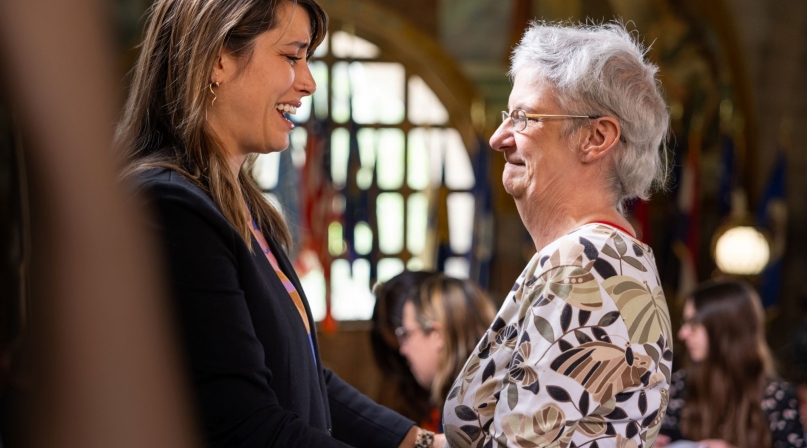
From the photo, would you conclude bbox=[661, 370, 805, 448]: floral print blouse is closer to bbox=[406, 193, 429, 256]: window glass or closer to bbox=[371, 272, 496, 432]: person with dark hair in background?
bbox=[371, 272, 496, 432]: person with dark hair in background

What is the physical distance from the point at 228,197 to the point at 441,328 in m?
2.39

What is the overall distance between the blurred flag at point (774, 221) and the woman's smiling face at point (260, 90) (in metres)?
11.7

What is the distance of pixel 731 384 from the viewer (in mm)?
5039

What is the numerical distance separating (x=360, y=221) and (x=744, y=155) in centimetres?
557

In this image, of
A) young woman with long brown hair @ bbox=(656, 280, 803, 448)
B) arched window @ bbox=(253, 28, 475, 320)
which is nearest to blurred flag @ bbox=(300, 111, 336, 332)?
arched window @ bbox=(253, 28, 475, 320)

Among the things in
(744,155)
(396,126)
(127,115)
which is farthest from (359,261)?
(127,115)

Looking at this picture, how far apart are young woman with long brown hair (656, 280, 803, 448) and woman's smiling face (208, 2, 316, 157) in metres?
3.64

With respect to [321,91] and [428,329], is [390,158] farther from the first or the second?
[428,329]

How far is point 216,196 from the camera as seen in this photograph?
184cm

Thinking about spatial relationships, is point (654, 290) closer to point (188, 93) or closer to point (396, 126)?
point (188, 93)

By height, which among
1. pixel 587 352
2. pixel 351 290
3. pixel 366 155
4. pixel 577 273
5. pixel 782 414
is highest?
pixel 366 155

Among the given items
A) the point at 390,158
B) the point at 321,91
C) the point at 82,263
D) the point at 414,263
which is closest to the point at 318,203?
the point at 390,158

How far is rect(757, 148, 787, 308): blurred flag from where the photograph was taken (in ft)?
40.9

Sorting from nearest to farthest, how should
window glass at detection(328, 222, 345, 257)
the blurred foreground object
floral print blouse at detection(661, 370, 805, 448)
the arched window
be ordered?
the blurred foreground object → floral print blouse at detection(661, 370, 805, 448) → the arched window → window glass at detection(328, 222, 345, 257)
